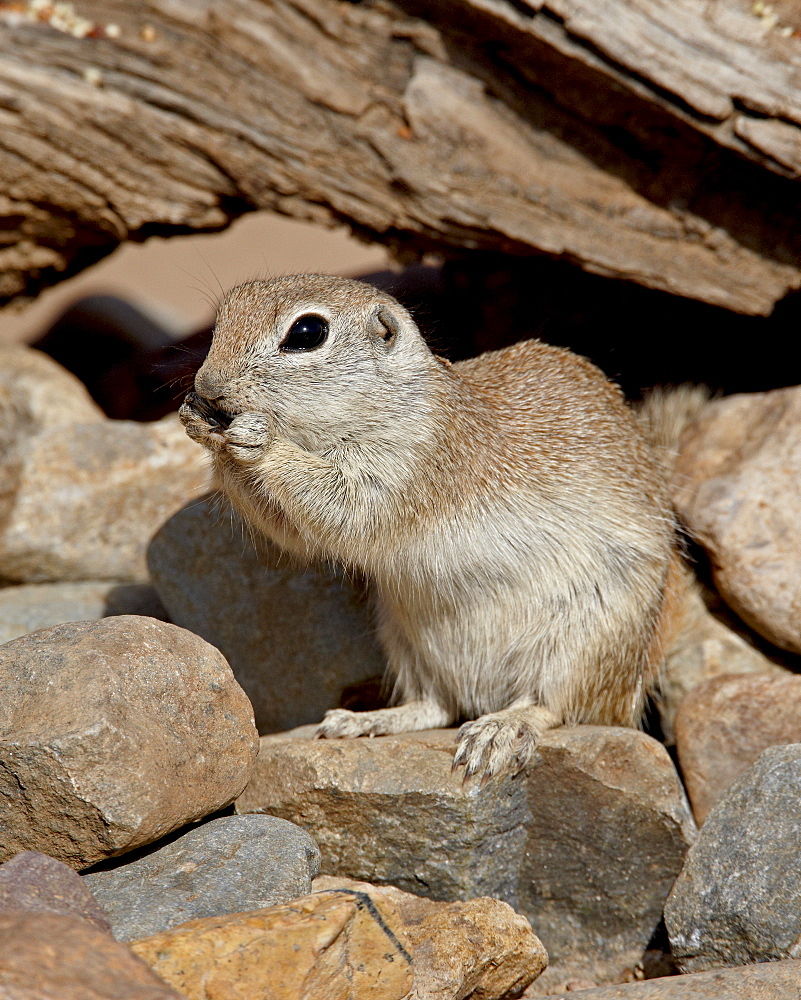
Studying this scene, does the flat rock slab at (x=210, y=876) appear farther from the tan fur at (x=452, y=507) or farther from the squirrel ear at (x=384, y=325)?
A: the squirrel ear at (x=384, y=325)

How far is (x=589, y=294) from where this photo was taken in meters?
5.84

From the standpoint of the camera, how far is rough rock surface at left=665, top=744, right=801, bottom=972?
10.1 ft

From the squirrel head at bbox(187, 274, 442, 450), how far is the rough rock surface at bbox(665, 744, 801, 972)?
1.83m

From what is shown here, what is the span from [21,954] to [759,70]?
13.9 feet

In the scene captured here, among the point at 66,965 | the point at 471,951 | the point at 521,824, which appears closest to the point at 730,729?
the point at 521,824

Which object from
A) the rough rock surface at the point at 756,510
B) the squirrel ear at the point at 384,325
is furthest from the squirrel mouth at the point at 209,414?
the rough rock surface at the point at 756,510

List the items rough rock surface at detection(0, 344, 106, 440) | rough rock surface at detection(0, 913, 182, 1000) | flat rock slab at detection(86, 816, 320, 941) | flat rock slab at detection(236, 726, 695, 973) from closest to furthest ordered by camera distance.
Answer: rough rock surface at detection(0, 913, 182, 1000), flat rock slab at detection(86, 816, 320, 941), flat rock slab at detection(236, 726, 695, 973), rough rock surface at detection(0, 344, 106, 440)

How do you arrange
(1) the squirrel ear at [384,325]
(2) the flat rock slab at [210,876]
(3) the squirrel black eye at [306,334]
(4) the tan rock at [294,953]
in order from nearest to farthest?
1. (4) the tan rock at [294,953]
2. (2) the flat rock slab at [210,876]
3. (3) the squirrel black eye at [306,334]
4. (1) the squirrel ear at [384,325]

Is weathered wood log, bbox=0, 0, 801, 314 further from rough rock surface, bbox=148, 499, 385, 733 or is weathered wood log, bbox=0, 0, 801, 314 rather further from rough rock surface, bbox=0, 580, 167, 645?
rough rock surface, bbox=0, 580, 167, 645

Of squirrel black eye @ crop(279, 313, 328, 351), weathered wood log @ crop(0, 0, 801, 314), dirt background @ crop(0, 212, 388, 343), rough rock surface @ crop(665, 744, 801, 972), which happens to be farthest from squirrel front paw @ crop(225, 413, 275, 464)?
dirt background @ crop(0, 212, 388, 343)

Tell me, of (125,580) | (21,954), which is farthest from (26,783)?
(125,580)

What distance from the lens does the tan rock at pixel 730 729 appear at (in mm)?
4051

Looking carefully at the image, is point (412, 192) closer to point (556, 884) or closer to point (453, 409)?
point (453, 409)

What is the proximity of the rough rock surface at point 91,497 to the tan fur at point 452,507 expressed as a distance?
4.63ft
